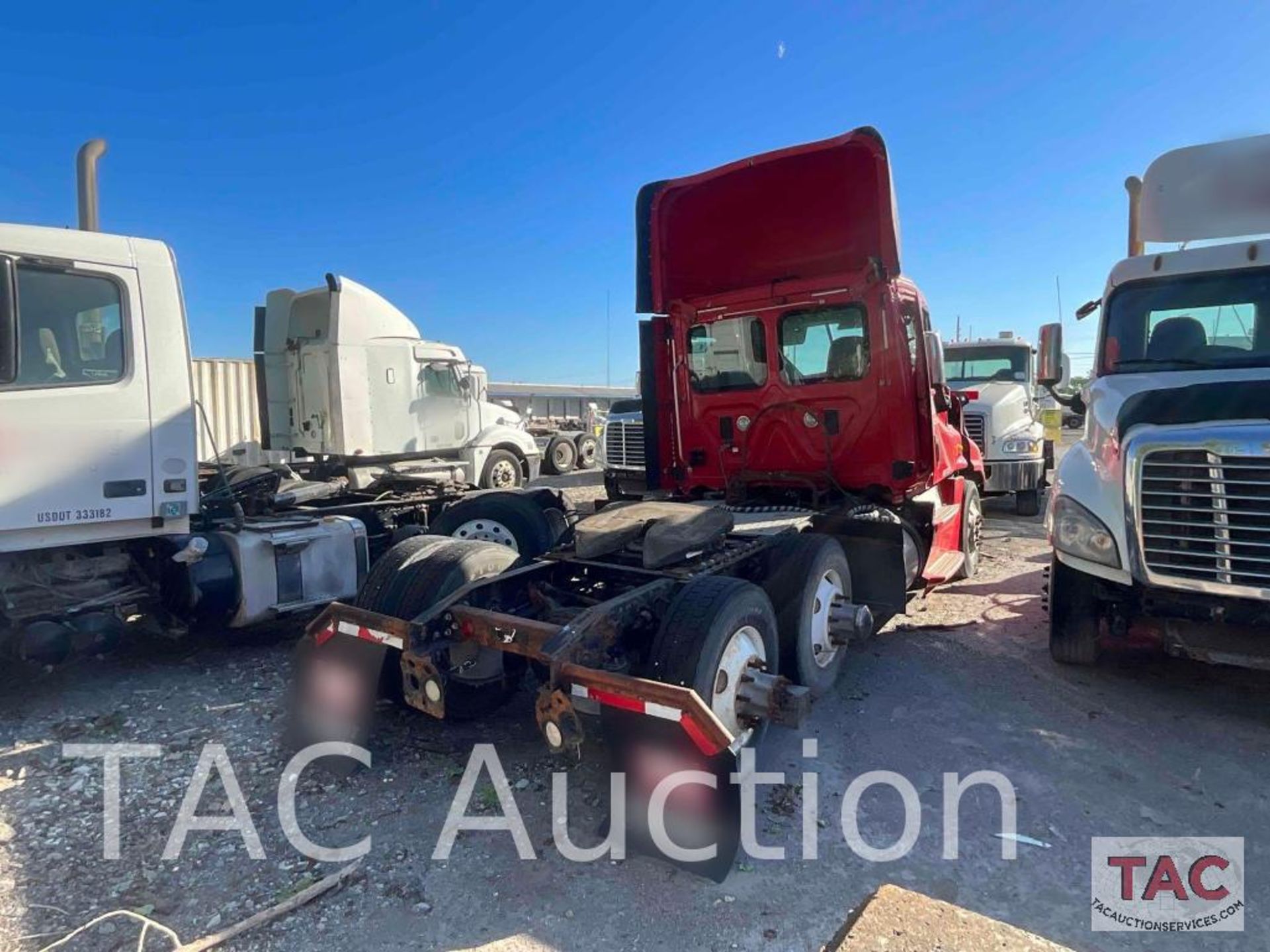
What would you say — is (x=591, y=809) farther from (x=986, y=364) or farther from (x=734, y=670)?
(x=986, y=364)

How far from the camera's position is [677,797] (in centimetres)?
283

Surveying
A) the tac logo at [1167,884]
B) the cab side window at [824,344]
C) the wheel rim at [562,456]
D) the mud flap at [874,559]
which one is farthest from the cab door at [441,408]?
the wheel rim at [562,456]

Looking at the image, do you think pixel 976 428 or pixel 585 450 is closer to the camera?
pixel 976 428

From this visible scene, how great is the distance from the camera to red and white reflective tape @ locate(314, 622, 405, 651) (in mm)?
3270

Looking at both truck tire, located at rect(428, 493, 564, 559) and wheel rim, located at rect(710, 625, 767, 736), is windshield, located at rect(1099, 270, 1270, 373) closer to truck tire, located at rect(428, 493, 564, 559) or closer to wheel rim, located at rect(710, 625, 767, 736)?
wheel rim, located at rect(710, 625, 767, 736)

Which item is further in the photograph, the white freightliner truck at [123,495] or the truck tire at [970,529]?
the truck tire at [970,529]

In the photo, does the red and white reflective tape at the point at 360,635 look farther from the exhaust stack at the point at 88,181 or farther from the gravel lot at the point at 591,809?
the exhaust stack at the point at 88,181

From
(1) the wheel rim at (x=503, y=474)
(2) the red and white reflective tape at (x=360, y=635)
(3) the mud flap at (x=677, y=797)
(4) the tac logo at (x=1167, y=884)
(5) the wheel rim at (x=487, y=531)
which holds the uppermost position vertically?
(1) the wheel rim at (x=503, y=474)

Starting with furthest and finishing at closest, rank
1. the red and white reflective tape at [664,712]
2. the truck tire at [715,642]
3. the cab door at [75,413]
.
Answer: the cab door at [75,413] < the truck tire at [715,642] < the red and white reflective tape at [664,712]

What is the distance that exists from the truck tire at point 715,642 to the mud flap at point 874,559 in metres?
1.91

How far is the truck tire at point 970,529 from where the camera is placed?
23.0 feet

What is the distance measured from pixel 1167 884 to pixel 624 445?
32.3 feet

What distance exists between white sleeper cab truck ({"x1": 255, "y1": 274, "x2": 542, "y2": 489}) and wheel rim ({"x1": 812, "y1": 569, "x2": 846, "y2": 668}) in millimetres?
6066

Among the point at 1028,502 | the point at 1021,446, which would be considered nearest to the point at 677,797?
the point at 1021,446
